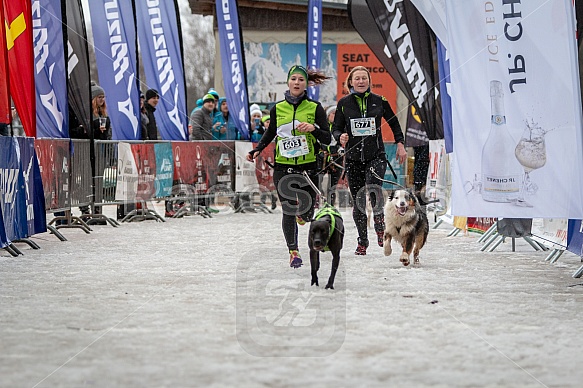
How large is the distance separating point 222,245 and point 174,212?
581cm

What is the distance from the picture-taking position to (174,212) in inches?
670

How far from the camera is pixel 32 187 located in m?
10.9

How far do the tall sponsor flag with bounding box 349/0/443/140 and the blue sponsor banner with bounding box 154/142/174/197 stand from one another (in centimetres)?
505

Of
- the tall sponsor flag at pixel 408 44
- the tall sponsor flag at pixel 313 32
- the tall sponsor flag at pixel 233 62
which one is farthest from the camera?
the tall sponsor flag at pixel 313 32

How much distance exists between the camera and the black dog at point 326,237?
288 inches

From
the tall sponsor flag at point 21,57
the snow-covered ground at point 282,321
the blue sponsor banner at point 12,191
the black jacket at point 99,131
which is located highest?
the tall sponsor flag at point 21,57

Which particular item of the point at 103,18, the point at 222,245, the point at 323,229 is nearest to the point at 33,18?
the point at 103,18

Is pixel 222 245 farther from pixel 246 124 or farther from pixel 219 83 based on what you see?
pixel 219 83

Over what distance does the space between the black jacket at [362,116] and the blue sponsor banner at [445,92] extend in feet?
6.34

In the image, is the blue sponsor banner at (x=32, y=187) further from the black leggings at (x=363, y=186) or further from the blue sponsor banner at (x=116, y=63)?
the blue sponsor banner at (x=116, y=63)

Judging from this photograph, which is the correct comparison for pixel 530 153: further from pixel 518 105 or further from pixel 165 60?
pixel 165 60

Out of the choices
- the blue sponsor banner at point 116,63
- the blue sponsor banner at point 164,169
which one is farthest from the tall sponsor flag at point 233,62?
the blue sponsor banner at point 116,63

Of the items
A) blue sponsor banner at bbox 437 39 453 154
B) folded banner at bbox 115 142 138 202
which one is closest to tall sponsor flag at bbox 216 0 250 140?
folded banner at bbox 115 142 138 202

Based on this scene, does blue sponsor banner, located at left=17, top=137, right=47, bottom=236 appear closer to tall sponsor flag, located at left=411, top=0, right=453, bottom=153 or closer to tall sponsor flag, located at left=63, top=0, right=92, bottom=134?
tall sponsor flag, located at left=63, top=0, right=92, bottom=134
